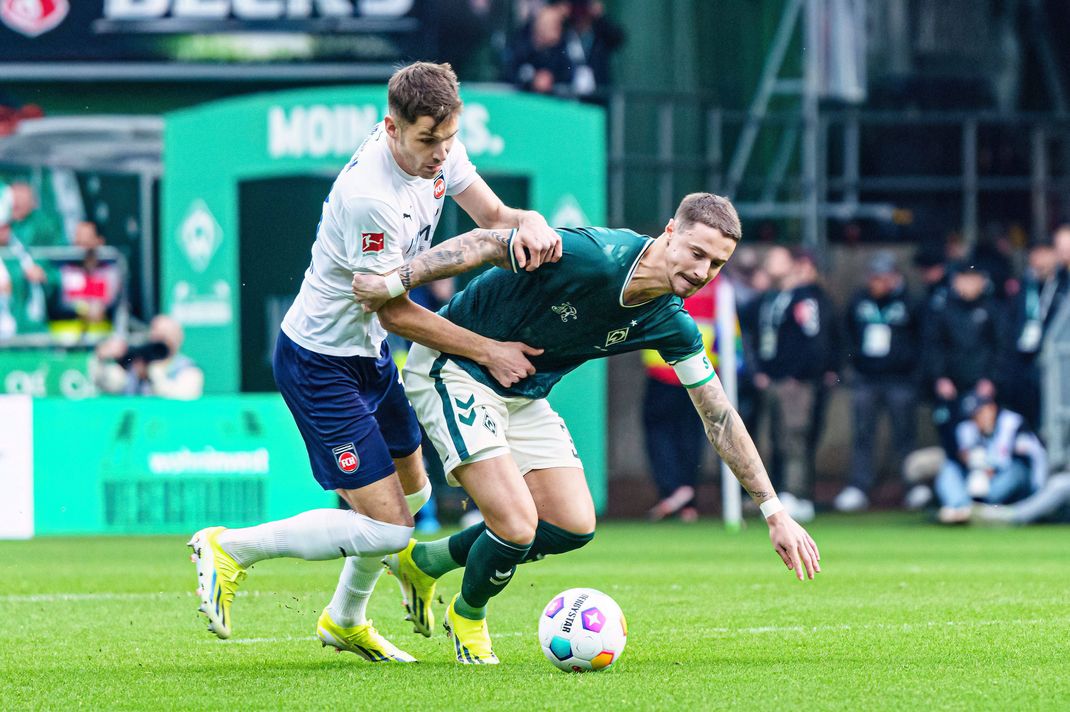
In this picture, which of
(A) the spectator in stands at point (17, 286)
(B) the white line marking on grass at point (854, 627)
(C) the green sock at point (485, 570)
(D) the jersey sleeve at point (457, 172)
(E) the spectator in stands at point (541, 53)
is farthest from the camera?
(A) the spectator in stands at point (17, 286)

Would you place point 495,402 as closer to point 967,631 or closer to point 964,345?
point 967,631

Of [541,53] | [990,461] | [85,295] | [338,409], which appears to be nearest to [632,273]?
[338,409]

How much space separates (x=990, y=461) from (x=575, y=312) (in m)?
8.42

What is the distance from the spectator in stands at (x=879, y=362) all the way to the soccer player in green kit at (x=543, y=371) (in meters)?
8.73

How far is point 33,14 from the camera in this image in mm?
16547

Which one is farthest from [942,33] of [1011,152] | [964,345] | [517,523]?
[517,523]

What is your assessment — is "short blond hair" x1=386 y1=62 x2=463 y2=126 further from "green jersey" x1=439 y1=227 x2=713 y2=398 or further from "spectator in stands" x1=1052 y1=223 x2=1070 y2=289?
"spectator in stands" x1=1052 y1=223 x2=1070 y2=289

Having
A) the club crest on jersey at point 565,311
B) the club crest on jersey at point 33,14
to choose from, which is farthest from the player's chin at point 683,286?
the club crest on jersey at point 33,14

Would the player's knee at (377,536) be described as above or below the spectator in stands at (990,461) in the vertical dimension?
above

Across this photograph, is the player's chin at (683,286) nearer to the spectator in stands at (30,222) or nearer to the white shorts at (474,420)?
the white shorts at (474,420)

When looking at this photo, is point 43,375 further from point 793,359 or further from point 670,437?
point 793,359

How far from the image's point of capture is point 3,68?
16688 mm

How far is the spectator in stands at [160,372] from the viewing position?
45.8 ft

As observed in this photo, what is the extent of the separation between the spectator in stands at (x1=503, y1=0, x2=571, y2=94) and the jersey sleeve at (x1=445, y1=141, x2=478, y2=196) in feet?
30.4
